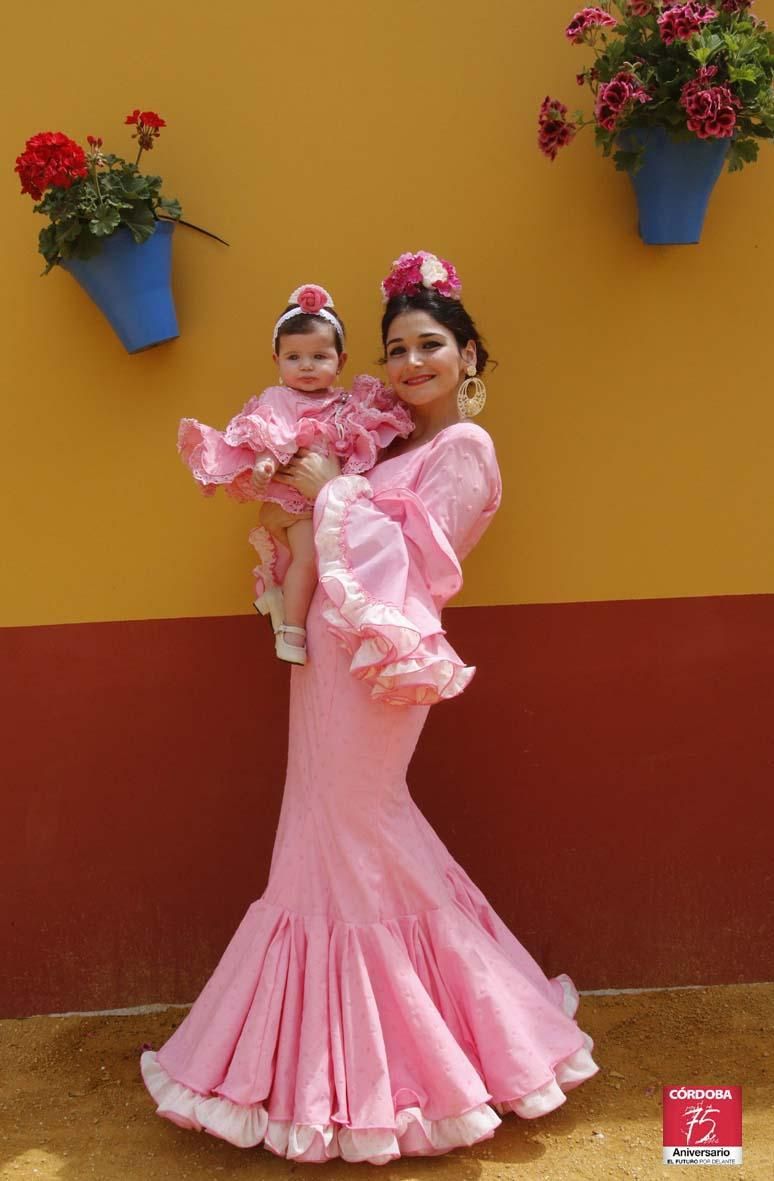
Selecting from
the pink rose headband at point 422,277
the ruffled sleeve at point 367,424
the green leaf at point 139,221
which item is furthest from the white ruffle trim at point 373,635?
the green leaf at point 139,221

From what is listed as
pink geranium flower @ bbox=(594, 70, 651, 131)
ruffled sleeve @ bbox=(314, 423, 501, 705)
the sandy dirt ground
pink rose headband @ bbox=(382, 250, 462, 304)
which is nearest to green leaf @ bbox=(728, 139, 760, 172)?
pink geranium flower @ bbox=(594, 70, 651, 131)

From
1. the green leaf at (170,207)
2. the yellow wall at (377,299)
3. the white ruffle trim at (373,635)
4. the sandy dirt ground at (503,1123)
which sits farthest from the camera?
the yellow wall at (377,299)

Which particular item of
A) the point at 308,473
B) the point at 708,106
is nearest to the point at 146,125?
the point at 308,473

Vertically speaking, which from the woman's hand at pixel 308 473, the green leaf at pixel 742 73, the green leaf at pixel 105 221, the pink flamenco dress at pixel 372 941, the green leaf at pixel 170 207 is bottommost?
the pink flamenco dress at pixel 372 941

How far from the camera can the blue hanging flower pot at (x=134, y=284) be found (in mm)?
3492

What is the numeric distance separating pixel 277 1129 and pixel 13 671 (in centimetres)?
152

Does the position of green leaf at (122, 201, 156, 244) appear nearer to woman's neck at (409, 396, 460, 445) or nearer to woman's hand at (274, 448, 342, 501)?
woman's hand at (274, 448, 342, 501)

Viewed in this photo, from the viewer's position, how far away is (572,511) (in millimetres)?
3861

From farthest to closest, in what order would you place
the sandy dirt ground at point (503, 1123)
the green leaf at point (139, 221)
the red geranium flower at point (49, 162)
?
the green leaf at point (139, 221)
the red geranium flower at point (49, 162)
the sandy dirt ground at point (503, 1123)

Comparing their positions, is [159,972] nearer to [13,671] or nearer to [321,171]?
[13,671]

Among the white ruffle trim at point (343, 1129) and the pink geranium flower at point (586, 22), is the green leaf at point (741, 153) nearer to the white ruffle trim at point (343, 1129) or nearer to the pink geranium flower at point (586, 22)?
the pink geranium flower at point (586, 22)

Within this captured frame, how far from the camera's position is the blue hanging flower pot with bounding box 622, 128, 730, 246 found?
11.5 feet

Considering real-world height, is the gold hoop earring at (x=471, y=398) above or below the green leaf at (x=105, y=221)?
below

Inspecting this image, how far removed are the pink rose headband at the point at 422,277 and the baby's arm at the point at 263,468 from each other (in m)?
0.54
